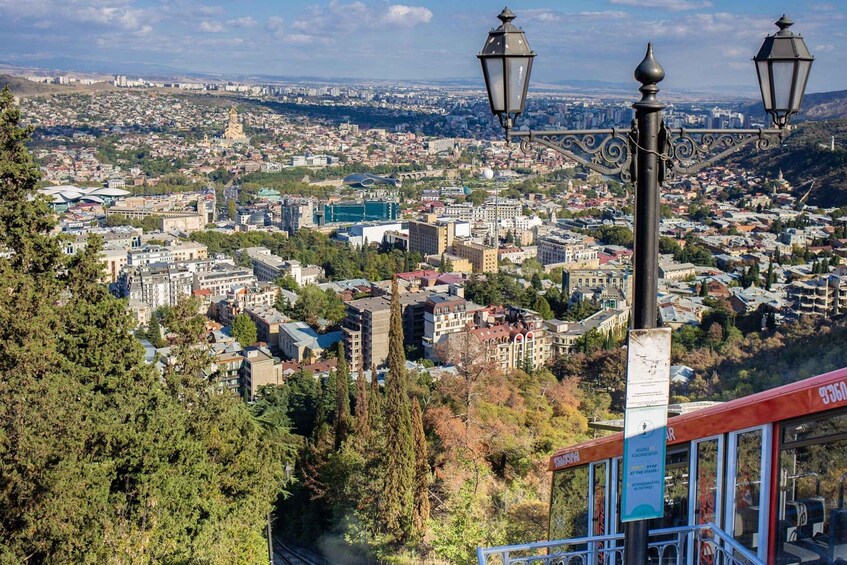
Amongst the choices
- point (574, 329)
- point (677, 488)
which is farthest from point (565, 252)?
point (677, 488)

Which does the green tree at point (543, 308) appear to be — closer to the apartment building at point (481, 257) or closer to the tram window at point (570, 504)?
the apartment building at point (481, 257)

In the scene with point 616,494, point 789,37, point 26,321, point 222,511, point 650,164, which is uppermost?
point 789,37

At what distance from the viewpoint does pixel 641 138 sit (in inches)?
59.9

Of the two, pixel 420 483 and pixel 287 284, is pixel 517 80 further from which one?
pixel 287 284

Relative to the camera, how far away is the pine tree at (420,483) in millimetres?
6730

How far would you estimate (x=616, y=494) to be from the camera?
2889 mm

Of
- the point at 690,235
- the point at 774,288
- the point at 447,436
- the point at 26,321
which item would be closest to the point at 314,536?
the point at 447,436

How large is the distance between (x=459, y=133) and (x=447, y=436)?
64959 mm

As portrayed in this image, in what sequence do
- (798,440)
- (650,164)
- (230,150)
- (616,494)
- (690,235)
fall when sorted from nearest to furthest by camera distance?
(650,164), (798,440), (616,494), (690,235), (230,150)

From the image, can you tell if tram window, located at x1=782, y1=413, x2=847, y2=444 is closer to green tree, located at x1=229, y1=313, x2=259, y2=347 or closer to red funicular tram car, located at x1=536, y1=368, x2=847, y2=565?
red funicular tram car, located at x1=536, y1=368, x2=847, y2=565

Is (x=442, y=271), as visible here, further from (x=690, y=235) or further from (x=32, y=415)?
(x=32, y=415)

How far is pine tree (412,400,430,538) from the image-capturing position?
673 cm

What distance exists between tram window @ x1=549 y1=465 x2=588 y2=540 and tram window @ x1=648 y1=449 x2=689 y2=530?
2.12ft

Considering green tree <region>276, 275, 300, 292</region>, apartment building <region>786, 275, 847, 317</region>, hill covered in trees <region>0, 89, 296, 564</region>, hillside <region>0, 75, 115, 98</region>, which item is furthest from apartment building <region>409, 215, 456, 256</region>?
hillside <region>0, 75, 115, 98</region>
